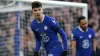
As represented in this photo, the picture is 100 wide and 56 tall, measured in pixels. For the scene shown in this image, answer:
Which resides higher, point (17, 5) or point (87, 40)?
point (17, 5)

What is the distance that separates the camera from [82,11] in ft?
28.7

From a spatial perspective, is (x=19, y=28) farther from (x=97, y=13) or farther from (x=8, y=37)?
(x=97, y=13)

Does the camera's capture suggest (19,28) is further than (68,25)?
No

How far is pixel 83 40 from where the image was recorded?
7.90m

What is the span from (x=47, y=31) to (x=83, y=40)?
1.83 meters

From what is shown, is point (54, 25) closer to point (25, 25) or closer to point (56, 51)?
point (56, 51)

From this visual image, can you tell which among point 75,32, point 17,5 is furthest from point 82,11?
point 17,5

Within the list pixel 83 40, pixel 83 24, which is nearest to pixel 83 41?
pixel 83 40

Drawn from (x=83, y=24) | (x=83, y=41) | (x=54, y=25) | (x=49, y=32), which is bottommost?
(x=83, y=41)

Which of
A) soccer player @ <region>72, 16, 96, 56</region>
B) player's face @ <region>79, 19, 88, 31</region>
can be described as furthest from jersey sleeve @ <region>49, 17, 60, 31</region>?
soccer player @ <region>72, 16, 96, 56</region>

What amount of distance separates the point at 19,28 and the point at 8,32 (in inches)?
13.9

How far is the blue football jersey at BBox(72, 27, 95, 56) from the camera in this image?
7898mm

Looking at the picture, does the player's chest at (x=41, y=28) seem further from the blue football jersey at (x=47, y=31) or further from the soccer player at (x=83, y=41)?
the soccer player at (x=83, y=41)

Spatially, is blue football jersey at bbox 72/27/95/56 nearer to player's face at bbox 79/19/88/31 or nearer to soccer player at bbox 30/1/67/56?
player's face at bbox 79/19/88/31
